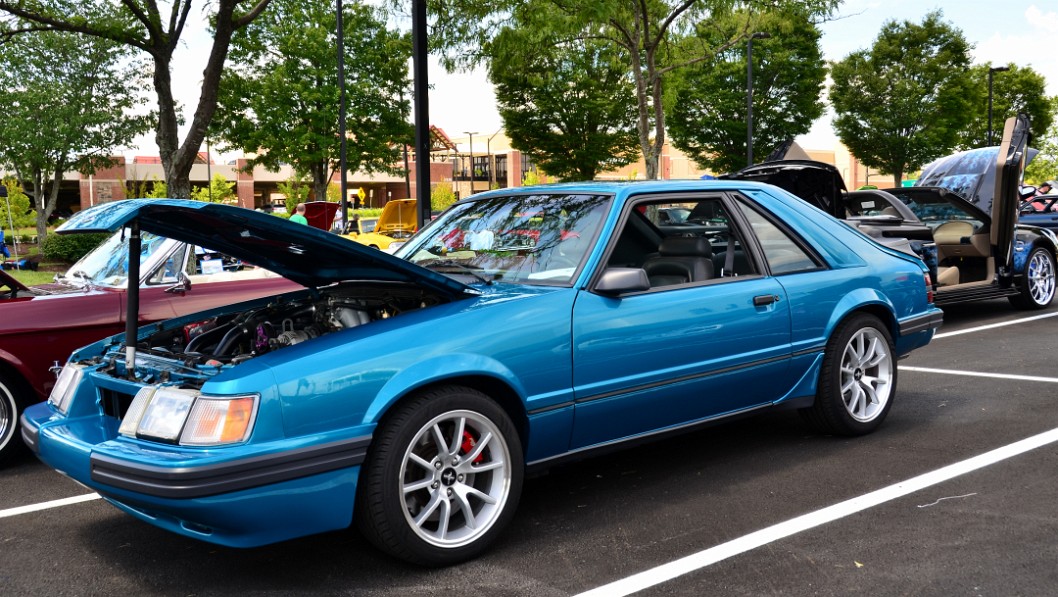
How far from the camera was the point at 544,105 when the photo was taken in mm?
37938

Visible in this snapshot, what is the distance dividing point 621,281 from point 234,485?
1.76m

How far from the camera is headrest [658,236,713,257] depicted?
4.76 metres

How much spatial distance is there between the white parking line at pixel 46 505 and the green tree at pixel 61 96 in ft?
83.4

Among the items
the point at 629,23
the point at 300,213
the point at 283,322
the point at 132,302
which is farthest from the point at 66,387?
the point at 629,23

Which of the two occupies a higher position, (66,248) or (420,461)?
(66,248)

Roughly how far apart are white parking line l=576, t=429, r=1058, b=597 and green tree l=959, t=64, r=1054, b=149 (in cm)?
4985

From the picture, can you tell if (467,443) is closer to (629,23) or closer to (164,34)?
(164,34)

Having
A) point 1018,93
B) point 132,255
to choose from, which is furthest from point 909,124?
point 132,255

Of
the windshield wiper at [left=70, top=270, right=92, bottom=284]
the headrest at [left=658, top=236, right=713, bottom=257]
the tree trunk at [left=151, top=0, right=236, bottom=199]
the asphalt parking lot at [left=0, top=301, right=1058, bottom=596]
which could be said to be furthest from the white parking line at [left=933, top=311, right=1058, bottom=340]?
the tree trunk at [left=151, top=0, right=236, bottom=199]

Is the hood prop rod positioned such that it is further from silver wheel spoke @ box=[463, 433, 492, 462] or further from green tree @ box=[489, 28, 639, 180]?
green tree @ box=[489, 28, 639, 180]

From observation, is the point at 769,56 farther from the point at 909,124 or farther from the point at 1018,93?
the point at 1018,93

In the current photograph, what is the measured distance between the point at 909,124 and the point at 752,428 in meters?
42.5

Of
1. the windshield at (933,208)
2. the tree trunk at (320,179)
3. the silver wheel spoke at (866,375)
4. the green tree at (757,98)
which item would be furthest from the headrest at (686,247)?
the green tree at (757,98)

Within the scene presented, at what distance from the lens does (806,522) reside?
400 centimetres
